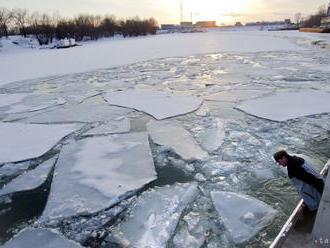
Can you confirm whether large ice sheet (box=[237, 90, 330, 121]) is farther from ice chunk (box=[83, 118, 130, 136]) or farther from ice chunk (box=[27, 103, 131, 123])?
ice chunk (box=[27, 103, 131, 123])

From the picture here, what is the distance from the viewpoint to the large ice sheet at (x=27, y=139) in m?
4.11

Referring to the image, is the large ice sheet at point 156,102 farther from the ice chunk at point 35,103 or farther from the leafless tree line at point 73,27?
the leafless tree line at point 73,27

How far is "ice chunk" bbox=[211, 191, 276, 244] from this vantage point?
8.04ft

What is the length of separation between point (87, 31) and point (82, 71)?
4104 centimetres

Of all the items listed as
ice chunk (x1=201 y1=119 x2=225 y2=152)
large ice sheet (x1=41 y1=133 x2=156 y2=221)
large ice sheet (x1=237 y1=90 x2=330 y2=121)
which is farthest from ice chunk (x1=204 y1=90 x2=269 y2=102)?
large ice sheet (x1=41 y1=133 x2=156 y2=221)

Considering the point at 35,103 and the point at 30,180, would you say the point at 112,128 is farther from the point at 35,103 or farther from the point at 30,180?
the point at 35,103

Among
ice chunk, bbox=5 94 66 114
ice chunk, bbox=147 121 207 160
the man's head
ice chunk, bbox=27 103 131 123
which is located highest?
the man's head

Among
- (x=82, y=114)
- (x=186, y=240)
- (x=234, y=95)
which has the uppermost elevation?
(x=234, y=95)

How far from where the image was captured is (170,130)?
4727 millimetres

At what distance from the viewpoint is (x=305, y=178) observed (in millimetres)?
2322

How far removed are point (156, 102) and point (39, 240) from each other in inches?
164

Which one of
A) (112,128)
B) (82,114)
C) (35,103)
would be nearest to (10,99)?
(35,103)

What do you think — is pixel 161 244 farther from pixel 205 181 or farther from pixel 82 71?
pixel 82 71

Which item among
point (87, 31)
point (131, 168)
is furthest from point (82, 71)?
point (87, 31)
